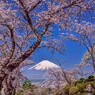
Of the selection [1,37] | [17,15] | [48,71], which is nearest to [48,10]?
[17,15]

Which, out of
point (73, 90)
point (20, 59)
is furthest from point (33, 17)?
point (73, 90)

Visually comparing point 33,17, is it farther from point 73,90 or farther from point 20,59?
point 73,90

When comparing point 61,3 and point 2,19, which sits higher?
point 61,3

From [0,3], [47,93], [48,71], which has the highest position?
[0,3]

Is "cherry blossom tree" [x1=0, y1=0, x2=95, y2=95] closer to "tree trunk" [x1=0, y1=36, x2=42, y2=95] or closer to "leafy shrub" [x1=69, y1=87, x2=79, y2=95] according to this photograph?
"tree trunk" [x1=0, y1=36, x2=42, y2=95]

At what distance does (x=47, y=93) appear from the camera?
91.0 ft

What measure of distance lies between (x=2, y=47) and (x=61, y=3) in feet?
15.2

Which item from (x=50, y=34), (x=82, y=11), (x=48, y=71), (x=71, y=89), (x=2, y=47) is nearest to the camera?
(x=82, y=11)

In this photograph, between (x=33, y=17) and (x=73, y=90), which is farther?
(x=73, y=90)

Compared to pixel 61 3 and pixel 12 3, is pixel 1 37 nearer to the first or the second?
pixel 12 3

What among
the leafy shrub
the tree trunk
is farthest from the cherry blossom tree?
the leafy shrub

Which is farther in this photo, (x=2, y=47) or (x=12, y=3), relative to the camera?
(x=2, y=47)

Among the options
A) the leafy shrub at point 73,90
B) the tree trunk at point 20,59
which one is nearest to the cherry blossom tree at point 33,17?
the tree trunk at point 20,59

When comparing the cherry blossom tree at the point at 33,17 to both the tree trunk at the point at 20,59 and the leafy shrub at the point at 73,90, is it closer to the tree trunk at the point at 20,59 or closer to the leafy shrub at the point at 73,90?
the tree trunk at the point at 20,59
